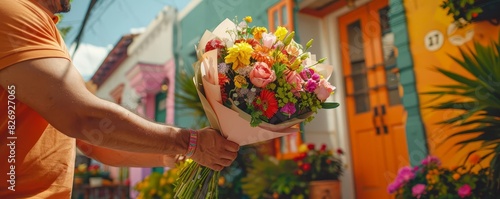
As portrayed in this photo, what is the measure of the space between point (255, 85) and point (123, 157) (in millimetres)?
587

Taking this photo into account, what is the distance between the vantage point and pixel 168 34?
9.38m

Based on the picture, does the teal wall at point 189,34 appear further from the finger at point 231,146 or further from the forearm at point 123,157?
the finger at point 231,146

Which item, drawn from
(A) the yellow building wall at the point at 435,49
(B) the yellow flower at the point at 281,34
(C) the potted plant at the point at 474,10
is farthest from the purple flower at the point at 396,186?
(B) the yellow flower at the point at 281,34

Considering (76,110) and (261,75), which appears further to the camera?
(261,75)

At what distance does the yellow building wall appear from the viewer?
11.0 ft

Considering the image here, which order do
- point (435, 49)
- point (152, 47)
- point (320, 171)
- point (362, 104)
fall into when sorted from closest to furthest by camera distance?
point (435, 49)
point (320, 171)
point (362, 104)
point (152, 47)

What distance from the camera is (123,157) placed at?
1.41 meters

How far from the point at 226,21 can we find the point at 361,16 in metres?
3.83

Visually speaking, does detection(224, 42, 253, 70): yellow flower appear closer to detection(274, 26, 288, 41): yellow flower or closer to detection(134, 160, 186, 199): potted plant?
detection(274, 26, 288, 41): yellow flower

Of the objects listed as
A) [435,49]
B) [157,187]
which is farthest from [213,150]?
[157,187]

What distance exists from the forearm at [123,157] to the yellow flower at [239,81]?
420 mm

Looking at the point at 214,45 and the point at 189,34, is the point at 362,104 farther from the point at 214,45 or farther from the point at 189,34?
the point at 189,34

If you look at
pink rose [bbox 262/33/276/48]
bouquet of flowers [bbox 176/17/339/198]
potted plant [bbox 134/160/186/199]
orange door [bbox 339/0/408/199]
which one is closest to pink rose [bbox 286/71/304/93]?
bouquet of flowers [bbox 176/17/339/198]

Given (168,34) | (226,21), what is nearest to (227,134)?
(226,21)
